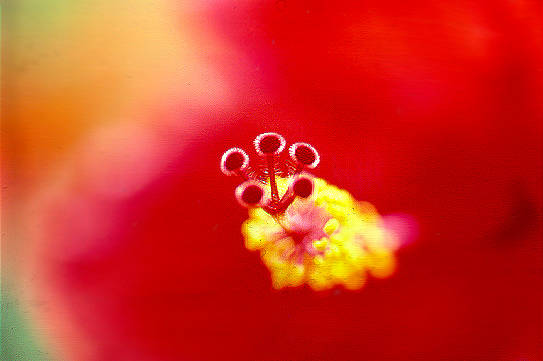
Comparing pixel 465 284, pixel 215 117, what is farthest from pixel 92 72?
pixel 465 284

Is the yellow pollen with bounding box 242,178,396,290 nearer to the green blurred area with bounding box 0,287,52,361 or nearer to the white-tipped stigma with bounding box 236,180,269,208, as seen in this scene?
the white-tipped stigma with bounding box 236,180,269,208

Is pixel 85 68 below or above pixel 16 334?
above

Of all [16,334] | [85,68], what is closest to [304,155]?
[85,68]

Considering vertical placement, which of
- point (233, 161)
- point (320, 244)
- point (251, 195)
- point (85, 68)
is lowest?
point (320, 244)

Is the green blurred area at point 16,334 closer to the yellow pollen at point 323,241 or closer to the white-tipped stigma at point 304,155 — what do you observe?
the yellow pollen at point 323,241

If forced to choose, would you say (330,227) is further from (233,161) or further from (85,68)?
(85,68)

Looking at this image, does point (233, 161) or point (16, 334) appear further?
point (233, 161)

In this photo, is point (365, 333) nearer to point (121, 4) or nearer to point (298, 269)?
point (298, 269)
